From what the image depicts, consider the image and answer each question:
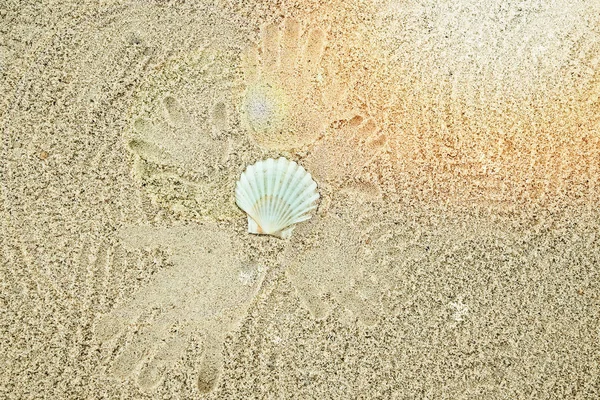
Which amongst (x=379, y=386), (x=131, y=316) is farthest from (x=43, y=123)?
(x=379, y=386)

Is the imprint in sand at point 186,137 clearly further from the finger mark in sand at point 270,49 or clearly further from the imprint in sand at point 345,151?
the imprint in sand at point 345,151

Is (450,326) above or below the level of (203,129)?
below

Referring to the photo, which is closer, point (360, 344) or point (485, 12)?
point (360, 344)

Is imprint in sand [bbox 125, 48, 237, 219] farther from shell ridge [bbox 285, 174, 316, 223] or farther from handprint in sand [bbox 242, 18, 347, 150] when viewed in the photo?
shell ridge [bbox 285, 174, 316, 223]

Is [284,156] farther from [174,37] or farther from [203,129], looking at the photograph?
[174,37]

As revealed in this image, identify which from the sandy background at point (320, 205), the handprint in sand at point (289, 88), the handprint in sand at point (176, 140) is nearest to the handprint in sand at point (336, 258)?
the sandy background at point (320, 205)

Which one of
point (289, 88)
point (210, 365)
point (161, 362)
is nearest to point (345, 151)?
point (289, 88)

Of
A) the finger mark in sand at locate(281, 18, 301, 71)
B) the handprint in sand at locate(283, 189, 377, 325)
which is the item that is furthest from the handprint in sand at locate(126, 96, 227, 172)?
the handprint in sand at locate(283, 189, 377, 325)
